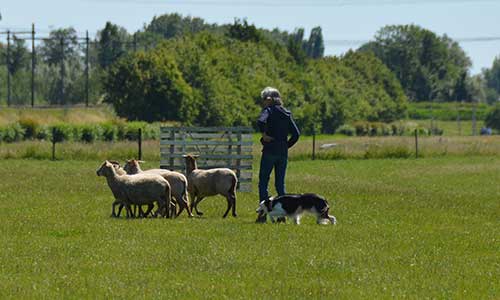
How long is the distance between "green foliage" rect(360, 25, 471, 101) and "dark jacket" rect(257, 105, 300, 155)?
161 meters

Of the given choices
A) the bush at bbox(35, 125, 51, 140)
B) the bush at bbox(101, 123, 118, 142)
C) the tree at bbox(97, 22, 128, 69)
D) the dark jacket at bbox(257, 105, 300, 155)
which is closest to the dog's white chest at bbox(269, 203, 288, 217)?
the dark jacket at bbox(257, 105, 300, 155)

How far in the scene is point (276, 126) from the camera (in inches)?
825

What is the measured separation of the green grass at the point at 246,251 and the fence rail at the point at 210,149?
92.6 inches

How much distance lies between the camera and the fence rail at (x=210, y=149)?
3102 centimetres

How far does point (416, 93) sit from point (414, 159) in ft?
422

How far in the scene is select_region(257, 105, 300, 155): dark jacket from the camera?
20.8 m

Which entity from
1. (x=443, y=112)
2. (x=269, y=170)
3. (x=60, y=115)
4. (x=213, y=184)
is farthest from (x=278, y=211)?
(x=443, y=112)

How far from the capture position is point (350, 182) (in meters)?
36.3

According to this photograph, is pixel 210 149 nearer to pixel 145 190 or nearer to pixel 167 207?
pixel 167 207

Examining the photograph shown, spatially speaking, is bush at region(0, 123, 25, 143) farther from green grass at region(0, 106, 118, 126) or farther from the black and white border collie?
the black and white border collie

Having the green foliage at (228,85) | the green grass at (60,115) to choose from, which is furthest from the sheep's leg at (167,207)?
the green grass at (60,115)

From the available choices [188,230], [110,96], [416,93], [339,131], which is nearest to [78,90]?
[339,131]

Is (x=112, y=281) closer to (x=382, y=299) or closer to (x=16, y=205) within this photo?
(x=382, y=299)

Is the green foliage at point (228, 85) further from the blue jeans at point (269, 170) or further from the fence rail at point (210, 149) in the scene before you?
the blue jeans at point (269, 170)
